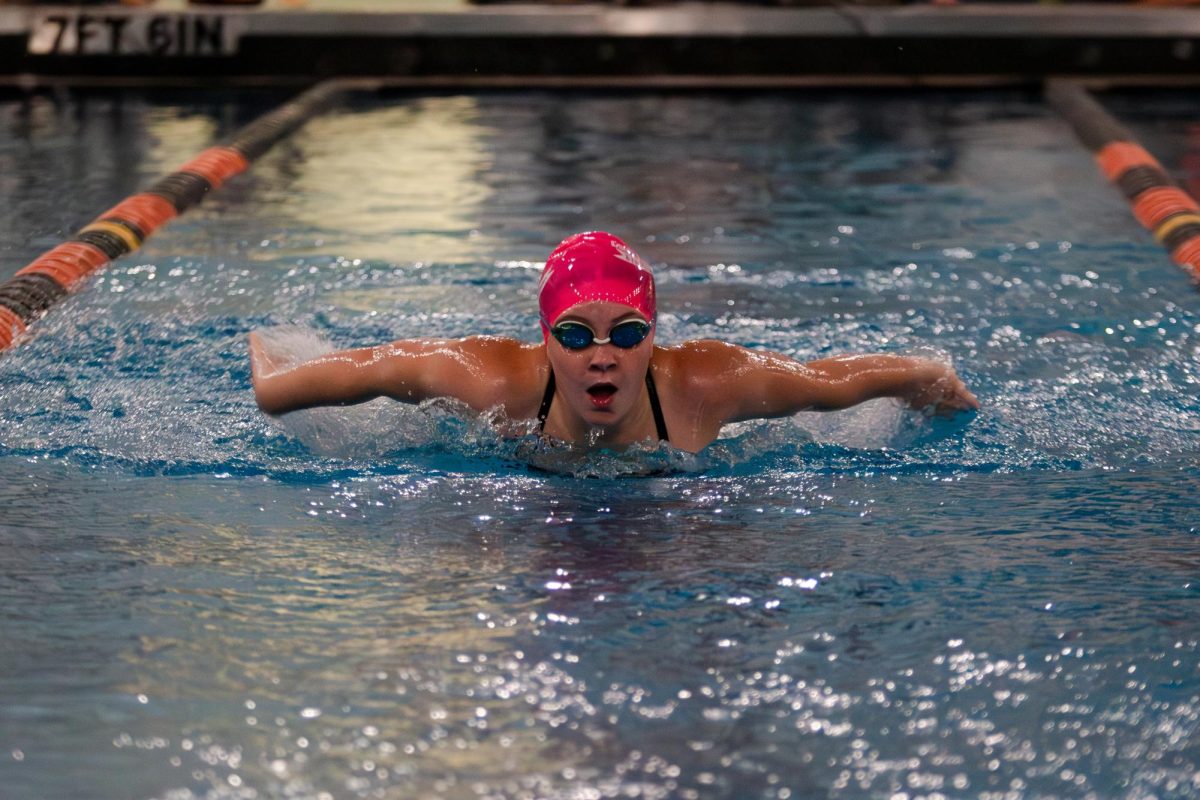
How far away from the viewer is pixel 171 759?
224cm

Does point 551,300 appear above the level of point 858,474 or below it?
above

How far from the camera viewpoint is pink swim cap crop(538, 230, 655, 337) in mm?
3246

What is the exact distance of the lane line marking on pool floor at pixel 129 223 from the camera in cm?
490

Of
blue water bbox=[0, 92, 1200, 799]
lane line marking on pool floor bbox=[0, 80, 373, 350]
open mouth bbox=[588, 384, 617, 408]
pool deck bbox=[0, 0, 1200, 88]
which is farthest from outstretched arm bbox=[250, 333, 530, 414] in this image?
pool deck bbox=[0, 0, 1200, 88]

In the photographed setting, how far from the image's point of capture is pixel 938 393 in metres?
3.73

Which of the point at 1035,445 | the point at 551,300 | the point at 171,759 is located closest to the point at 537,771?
the point at 171,759

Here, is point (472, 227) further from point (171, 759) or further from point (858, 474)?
point (171, 759)

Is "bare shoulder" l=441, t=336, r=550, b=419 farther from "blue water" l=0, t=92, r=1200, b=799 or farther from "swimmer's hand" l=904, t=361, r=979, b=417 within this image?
"swimmer's hand" l=904, t=361, r=979, b=417

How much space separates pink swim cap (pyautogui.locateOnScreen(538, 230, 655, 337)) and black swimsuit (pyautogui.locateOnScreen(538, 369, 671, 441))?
0.52 ft

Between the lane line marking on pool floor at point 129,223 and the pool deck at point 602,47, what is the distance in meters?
1.57

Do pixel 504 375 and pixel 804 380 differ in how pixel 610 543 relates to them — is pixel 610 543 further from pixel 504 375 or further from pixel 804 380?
pixel 804 380

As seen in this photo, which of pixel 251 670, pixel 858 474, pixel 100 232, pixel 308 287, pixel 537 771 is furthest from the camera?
pixel 100 232

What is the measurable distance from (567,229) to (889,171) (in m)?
2.07

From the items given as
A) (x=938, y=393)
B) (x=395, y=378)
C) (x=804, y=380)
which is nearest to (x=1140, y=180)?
(x=938, y=393)
